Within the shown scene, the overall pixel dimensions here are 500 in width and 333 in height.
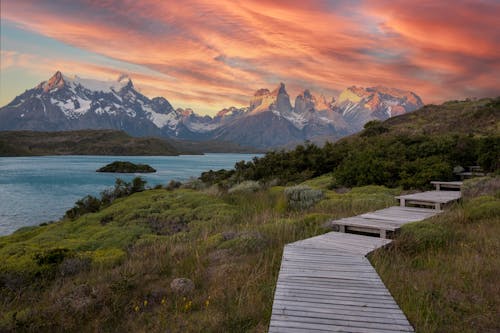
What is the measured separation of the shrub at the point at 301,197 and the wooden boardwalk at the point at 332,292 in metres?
5.12

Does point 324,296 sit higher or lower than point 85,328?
higher

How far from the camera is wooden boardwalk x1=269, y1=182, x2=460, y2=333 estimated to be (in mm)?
3287

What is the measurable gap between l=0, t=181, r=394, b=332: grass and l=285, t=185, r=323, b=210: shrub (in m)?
0.99

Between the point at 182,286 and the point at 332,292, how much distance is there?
6.83 feet

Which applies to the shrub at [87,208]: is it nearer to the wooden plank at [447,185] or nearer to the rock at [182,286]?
the rock at [182,286]

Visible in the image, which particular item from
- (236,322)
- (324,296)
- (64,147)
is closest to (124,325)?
(236,322)

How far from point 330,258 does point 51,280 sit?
462 centimetres

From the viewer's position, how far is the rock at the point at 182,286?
5045 mm

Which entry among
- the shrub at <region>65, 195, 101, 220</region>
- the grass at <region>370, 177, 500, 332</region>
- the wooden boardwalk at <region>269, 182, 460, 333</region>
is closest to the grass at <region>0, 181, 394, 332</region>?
the wooden boardwalk at <region>269, 182, 460, 333</region>

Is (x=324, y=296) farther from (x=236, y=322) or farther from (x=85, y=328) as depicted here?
(x=85, y=328)

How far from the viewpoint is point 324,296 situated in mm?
3941

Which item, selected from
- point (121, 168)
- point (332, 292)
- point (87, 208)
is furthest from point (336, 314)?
point (121, 168)

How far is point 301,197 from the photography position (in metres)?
12.6

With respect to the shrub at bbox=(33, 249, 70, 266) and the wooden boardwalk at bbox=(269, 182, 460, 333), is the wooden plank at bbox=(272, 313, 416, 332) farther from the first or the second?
the shrub at bbox=(33, 249, 70, 266)
